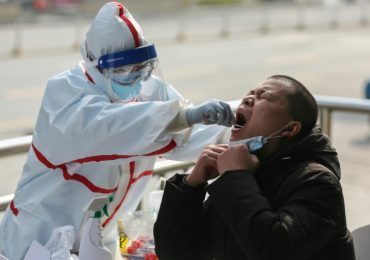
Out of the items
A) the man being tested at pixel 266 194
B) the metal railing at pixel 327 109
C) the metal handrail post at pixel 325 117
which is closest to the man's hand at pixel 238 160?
the man being tested at pixel 266 194

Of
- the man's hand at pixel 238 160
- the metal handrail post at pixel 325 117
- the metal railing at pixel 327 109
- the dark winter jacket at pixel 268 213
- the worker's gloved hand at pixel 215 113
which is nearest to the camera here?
the dark winter jacket at pixel 268 213

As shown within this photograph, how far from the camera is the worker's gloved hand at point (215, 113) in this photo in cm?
224

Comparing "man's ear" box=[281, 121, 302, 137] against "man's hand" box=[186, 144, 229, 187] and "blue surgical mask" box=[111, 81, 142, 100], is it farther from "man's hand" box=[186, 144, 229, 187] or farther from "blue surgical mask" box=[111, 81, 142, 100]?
"blue surgical mask" box=[111, 81, 142, 100]

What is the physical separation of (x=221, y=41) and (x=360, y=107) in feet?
53.0

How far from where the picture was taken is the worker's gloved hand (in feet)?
7.36

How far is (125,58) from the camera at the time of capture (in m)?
2.52

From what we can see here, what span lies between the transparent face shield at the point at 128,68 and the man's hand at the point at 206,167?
0.56 meters

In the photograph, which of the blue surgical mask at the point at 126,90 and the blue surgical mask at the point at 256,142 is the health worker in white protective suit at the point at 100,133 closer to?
the blue surgical mask at the point at 126,90

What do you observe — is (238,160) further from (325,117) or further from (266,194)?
(325,117)

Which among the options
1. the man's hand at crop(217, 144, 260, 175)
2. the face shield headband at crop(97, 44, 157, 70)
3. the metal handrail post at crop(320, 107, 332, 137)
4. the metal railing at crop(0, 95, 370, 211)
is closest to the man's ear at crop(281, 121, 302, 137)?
the man's hand at crop(217, 144, 260, 175)

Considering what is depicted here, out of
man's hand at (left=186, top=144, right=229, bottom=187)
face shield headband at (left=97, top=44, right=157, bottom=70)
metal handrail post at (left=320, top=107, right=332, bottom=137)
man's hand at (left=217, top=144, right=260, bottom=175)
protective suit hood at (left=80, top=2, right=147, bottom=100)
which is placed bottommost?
metal handrail post at (left=320, top=107, right=332, bottom=137)

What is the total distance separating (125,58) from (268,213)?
2.93 ft

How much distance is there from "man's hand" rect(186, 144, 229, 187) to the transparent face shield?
0.56 m

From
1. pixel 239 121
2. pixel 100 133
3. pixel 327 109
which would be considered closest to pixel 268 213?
pixel 239 121
